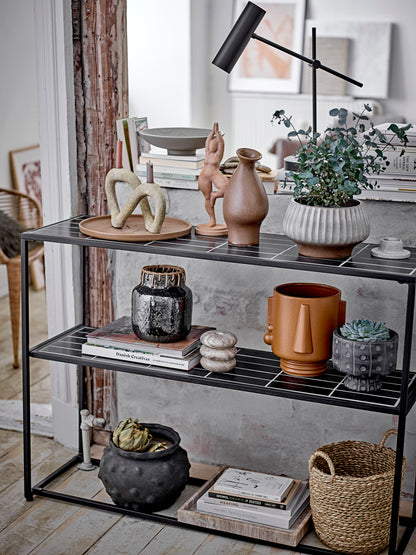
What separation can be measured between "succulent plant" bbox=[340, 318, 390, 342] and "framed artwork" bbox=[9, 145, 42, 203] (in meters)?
3.25

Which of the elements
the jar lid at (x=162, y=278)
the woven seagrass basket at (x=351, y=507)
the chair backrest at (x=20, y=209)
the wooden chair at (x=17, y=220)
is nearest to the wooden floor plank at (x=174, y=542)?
the woven seagrass basket at (x=351, y=507)

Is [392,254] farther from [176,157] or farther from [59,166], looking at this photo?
[59,166]

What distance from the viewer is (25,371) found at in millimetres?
2520

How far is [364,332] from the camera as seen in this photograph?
7.11 feet

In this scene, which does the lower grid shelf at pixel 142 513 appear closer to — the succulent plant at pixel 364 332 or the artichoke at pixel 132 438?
the artichoke at pixel 132 438

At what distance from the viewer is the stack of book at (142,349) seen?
7.81 feet

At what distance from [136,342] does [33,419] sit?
2.92 ft

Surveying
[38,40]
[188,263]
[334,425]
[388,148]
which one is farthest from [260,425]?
[38,40]

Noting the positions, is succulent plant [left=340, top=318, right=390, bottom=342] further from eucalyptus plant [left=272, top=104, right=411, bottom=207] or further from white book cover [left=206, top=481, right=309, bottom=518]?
white book cover [left=206, top=481, right=309, bottom=518]

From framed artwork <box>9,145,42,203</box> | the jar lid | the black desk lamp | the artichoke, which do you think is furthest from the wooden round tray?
framed artwork <box>9,145,42,203</box>

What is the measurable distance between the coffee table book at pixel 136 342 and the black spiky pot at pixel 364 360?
0.46 meters

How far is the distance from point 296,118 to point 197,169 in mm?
3975

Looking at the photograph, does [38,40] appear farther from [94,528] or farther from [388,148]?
[94,528]

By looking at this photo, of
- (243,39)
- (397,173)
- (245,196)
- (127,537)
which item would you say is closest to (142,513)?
(127,537)
